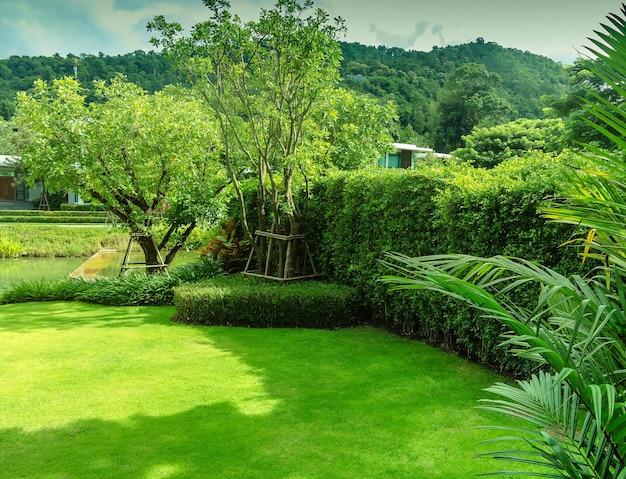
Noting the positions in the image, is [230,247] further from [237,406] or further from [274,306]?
[237,406]

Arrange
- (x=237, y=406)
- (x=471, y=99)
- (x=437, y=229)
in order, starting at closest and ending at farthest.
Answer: (x=237, y=406), (x=437, y=229), (x=471, y=99)

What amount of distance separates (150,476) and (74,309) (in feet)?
21.3

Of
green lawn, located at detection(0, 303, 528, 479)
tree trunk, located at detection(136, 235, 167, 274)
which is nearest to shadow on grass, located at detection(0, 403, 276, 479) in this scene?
green lawn, located at detection(0, 303, 528, 479)

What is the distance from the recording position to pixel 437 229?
630 centimetres

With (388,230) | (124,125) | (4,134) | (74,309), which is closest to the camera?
(388,230)

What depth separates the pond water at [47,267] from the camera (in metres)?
14.2

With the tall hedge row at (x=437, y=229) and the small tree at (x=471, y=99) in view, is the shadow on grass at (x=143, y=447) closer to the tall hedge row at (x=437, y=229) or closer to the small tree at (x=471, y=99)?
the tall hedge row at (x=437, y=229)

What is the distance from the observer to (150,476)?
3.44 metres

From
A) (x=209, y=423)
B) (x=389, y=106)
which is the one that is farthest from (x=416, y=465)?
(x=389, y=106)

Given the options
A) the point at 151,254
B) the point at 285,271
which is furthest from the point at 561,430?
the point at 151,254

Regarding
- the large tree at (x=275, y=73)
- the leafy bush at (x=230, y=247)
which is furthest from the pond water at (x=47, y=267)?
the large tree at (x=275, y=73)

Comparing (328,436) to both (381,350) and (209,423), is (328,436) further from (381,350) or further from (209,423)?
(381,350)

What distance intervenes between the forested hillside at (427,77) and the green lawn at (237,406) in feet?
96.9

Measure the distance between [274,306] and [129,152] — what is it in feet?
15.5
